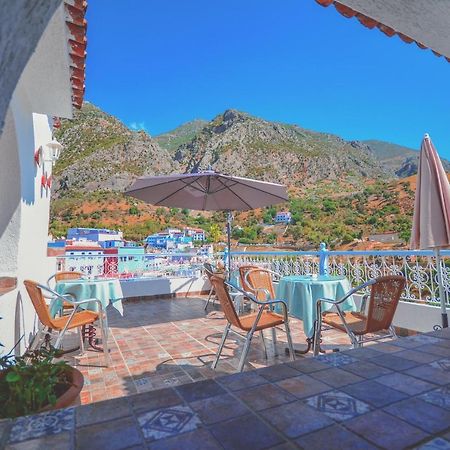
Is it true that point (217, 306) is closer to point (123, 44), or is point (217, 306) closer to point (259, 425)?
point (259, 425)

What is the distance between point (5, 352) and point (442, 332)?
3052 millimetres

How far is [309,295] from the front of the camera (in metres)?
3.00

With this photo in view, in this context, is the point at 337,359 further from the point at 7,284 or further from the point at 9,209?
the point at 9,209

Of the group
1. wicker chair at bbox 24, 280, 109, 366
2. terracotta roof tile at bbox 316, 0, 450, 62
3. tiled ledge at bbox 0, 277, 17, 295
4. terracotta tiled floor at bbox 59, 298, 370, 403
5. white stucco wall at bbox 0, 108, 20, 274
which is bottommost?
terracotta tiled floor at bbox 59, 298, 370, 403

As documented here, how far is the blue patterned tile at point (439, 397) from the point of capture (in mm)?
1116

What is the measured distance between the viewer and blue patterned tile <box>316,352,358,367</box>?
152 cm

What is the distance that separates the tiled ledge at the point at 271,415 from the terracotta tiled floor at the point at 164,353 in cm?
140

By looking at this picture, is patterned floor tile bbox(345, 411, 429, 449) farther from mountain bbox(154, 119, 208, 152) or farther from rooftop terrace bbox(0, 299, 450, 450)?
mountain bbox(154, 119, 208, 152)

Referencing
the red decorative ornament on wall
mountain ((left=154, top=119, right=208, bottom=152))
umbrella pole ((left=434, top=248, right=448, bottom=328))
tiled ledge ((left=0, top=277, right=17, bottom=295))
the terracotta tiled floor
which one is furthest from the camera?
mountain ((left=154, top=119, right=208, bottom=152))

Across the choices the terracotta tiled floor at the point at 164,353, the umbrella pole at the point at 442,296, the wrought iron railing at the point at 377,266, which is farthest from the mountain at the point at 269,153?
the umbrella pole at the point at 442,296

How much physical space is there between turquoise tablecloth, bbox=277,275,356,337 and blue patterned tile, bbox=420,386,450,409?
1.69m

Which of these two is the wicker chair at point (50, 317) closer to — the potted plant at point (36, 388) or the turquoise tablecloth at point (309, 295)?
the potted plant at point (36, 388)

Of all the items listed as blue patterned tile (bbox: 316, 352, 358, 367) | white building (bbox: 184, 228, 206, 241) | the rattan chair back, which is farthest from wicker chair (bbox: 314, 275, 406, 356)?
white building (bbox: 184, 228, 206, 241)

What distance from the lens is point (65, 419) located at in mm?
1039
